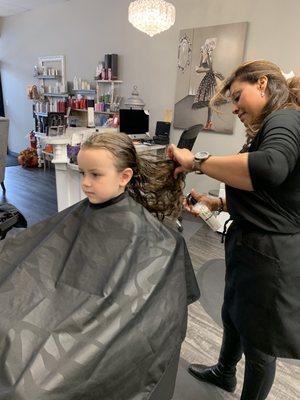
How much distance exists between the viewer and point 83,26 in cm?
471

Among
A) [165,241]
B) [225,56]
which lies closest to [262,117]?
[165,241]

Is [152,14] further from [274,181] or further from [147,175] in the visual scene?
[274,181]

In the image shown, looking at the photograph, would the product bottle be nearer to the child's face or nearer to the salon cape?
the salon cape

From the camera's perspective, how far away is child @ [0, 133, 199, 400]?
70cm

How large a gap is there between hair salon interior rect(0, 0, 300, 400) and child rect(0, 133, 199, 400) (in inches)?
11.0

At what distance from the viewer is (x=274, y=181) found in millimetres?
775

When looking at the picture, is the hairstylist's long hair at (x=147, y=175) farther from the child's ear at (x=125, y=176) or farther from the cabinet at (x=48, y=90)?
the cabinet at (x=48, y=90)

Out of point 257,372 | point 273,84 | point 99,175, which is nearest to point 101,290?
point 99,175

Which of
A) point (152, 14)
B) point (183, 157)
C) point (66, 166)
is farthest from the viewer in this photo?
point (152, 14)

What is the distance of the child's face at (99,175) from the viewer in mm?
1025

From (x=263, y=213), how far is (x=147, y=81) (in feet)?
11.8

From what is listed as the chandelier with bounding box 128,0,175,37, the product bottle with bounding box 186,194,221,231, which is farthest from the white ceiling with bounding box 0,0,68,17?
the product bottle with bounding box 186,194,221,231

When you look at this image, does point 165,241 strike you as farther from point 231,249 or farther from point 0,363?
point 0,363

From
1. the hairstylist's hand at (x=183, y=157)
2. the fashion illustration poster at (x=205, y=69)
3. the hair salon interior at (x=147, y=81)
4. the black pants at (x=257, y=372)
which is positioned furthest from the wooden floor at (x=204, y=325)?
the fashion illustration poster at (x=205, y=69)
